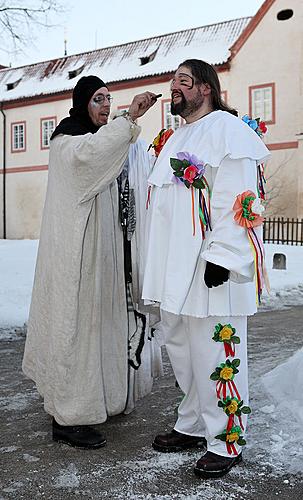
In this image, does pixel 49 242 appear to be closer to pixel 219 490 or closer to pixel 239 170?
pixel 239 170

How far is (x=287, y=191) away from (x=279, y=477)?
21.3 metres

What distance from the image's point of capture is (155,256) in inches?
137

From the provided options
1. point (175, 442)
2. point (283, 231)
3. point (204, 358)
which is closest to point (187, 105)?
point (204, 358)

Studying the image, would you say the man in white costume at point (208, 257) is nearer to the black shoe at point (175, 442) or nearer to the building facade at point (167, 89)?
the black shoe at point (175, 442)

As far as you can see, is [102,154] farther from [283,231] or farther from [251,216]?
[283,231]

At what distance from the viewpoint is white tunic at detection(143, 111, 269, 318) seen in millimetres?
3230

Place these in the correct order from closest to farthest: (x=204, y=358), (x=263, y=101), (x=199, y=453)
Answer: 1. (x=204, y=358)
2. (x=199, y=453)
3. (x=263, y=101)

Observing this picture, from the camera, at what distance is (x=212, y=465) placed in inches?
130

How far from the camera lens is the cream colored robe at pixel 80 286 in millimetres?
3643

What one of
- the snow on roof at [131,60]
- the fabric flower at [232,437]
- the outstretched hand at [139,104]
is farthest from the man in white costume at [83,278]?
the snow on roof at [131,60]

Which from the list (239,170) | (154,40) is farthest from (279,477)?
(154,40)

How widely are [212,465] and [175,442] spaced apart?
42 cm

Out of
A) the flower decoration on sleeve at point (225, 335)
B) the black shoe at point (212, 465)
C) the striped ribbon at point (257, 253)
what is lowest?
the black shoe at point (212, 465)

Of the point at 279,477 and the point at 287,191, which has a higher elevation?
the point at 287,191
